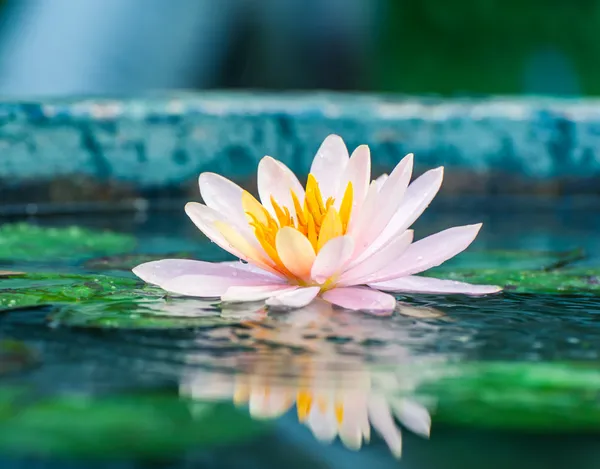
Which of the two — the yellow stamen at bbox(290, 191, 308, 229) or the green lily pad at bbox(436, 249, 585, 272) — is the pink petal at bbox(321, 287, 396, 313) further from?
the green lily pad at bbox(436, 249, 585, 272)

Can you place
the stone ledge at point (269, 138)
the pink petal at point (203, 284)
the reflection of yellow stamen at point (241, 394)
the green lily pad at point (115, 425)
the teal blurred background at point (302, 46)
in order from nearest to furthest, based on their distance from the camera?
the green lily pad at point (115, 425)
the reflection of yellow stamen at point (241, 394)
the pink petal at point (203, 284)
the stone ledge at point (269, 138)
the teal blurred background at point (302, 46)

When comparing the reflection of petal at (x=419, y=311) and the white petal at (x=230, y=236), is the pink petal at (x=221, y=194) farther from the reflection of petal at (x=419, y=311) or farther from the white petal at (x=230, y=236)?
the reflection of petal at (x=419, y=311)

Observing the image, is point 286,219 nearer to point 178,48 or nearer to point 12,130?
point 12,130

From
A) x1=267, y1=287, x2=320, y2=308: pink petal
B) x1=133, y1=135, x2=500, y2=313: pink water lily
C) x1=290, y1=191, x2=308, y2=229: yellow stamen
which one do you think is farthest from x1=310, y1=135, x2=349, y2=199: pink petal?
x1=267, y1=287, x2=320, y2=308: pink petal

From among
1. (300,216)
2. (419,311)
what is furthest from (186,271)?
(419,311)

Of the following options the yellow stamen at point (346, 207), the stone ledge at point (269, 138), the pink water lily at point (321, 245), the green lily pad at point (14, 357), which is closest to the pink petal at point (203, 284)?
the pink water lily at point (321, 245)

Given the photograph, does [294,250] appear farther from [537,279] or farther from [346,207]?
[537,279]
